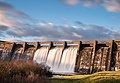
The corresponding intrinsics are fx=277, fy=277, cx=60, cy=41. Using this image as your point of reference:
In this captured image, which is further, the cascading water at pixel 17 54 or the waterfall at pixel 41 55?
the cascading water at pixel 17 54

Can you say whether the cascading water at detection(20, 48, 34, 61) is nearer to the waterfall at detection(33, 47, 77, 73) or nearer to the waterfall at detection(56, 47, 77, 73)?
the waterfall at detection(33, 47, 77, 73)

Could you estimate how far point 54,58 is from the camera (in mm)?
53469

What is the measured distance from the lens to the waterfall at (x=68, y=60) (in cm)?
4919

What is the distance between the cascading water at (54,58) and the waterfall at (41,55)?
1.68 m

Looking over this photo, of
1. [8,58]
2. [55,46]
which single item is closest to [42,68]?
[55,46]

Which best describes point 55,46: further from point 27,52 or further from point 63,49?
point 27,52

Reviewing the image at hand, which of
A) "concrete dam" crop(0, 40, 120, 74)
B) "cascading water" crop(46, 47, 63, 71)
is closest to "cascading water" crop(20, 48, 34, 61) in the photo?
"concrete dam" crop(0, 40, 120, 74)

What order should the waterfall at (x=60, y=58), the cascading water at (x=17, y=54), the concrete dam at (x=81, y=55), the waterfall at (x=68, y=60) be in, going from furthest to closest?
1. the cascading water at (x=17, y=54)
2. the waterfall at (x=60, y=58)
3. the waterfall at (x=68, y=60)
4. the concrete dam at (x=81, y=55)

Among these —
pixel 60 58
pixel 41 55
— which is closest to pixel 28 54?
pixel 41 55

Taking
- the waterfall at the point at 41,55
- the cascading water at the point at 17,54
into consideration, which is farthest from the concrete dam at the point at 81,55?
the cascading water at the point at 17,54

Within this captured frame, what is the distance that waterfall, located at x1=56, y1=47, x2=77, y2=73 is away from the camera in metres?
49.2

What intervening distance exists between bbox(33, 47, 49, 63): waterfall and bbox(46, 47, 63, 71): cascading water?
1678 mm

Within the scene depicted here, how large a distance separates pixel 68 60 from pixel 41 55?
9.36 meters

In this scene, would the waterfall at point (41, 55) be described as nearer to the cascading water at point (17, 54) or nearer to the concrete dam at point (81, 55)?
the concrete dam at point (81, 55)
